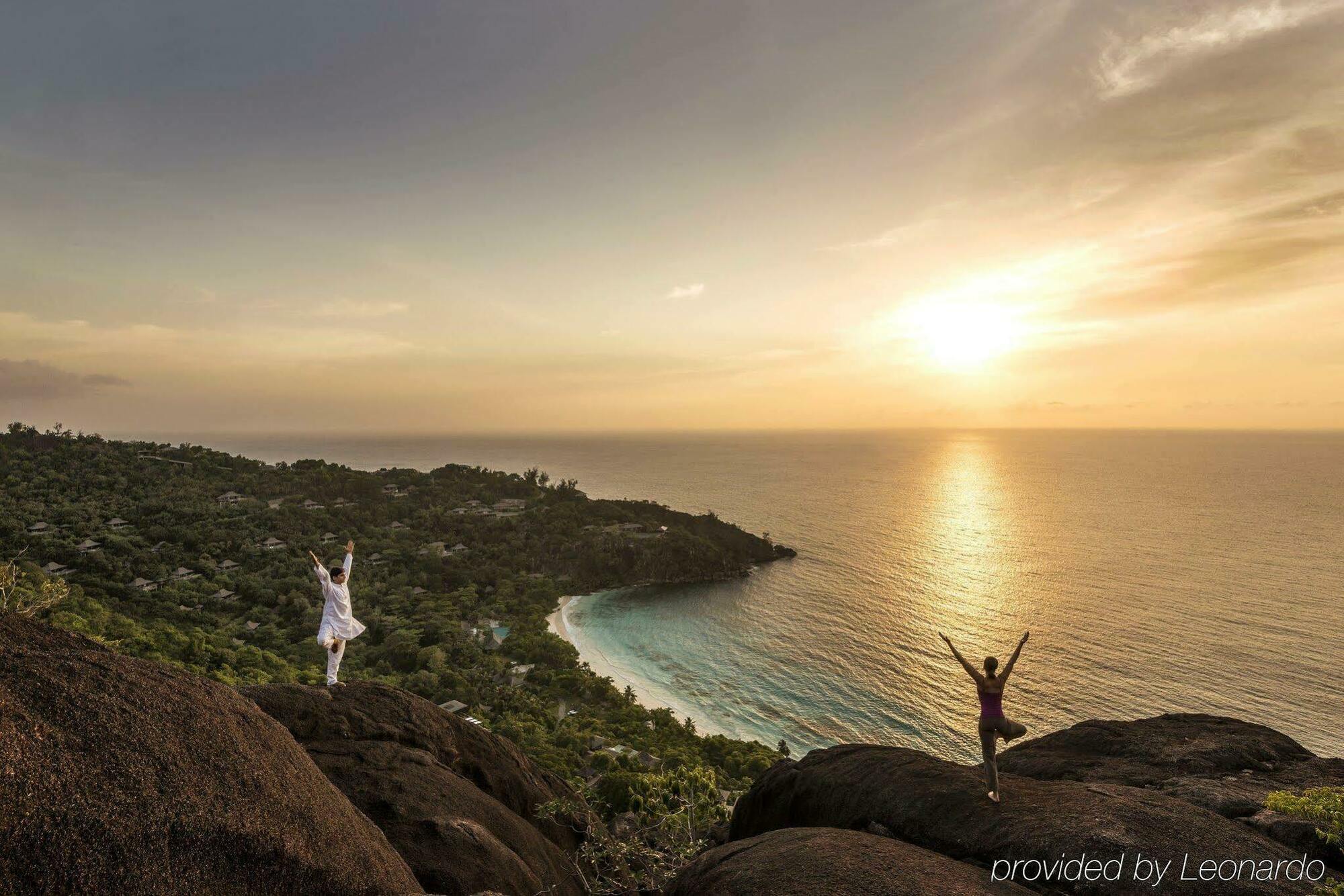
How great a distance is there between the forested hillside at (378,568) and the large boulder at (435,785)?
16.2m

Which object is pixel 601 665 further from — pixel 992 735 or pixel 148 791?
pixel 148 791

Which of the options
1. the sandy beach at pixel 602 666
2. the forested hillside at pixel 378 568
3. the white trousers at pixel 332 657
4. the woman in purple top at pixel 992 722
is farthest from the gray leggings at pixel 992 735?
the sandy beach at pixel 602 666

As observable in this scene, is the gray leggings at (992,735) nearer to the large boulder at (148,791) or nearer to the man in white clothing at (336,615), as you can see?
the large boulder at (148,791)

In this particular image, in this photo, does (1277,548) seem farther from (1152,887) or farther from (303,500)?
(303,500)

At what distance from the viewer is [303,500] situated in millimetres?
81312

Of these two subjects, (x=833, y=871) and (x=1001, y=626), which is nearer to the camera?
(x=833, y=871)

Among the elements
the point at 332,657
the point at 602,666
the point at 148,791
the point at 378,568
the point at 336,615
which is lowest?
the point at 602,666

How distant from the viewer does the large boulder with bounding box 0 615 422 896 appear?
4.21 m

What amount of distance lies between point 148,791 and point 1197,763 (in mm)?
17388

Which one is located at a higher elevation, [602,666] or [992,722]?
[992,722]

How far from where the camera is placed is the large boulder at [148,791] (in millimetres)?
4215

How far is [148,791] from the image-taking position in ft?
16.2

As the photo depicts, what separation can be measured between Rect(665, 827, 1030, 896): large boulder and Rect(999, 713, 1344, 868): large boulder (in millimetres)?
5254

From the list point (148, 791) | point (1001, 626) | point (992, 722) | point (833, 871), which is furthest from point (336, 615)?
point (1001, 626)
